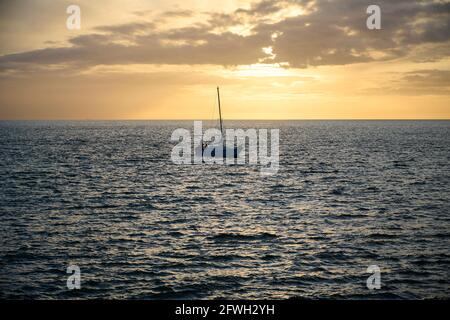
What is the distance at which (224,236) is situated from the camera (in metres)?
29.4

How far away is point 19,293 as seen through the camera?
1970cm

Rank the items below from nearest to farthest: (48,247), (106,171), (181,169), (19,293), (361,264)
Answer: (19,293)
(361,264)
(48,247)
(106,171)
(181,169)

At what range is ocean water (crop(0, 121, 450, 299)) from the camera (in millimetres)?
20688

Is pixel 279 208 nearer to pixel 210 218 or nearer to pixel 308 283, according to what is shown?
pixel 210 218

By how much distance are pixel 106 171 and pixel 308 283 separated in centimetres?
5089

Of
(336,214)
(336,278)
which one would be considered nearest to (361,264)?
(336,278)

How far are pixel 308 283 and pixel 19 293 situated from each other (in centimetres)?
1499

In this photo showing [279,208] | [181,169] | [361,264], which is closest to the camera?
[361,264]

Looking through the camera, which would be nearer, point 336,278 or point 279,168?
point 336,278

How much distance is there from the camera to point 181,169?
69812 millimetres

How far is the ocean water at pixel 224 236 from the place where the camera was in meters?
20.7

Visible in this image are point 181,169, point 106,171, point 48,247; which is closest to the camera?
point 48,247

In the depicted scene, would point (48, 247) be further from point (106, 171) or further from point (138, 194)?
point (106, 171)

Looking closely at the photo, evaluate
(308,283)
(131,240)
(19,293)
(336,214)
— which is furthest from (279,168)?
(19,293)
